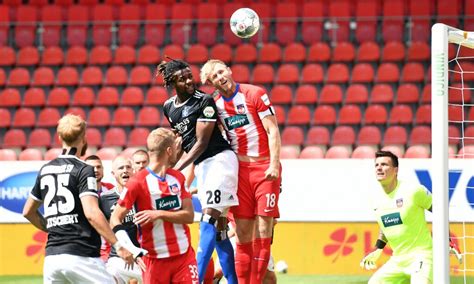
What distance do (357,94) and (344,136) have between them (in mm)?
1212

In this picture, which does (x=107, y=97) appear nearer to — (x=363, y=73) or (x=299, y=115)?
(x=299, y=115)

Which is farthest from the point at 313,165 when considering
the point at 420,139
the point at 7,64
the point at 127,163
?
the point at 7,64

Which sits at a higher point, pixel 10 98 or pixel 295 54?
pixel 295 54

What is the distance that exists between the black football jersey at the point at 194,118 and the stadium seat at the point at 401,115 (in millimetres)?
8822

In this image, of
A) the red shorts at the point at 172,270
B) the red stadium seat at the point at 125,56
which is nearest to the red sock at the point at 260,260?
the red shorts at the point at 172,270

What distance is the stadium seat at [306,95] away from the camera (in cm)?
1753

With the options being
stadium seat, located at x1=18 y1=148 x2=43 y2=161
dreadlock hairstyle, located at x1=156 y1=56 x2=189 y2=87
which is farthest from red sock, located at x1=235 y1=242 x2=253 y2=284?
stadium seat, located at x1=18 y1=148 x2=43 y2=161

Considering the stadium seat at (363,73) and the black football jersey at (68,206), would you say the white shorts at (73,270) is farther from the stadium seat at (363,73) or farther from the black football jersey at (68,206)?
the stadium seat at (363,73)

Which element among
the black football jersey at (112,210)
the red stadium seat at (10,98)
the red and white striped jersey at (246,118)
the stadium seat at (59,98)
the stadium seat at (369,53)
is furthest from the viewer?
the red stadium seat at (10,98)

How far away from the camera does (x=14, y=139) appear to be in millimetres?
17469

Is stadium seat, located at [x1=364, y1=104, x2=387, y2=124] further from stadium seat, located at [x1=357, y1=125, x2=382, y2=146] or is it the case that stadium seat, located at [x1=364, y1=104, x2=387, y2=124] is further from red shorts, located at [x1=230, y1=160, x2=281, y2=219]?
red shorts, located at [x1=230, y1=160, x2=281, y2=219]

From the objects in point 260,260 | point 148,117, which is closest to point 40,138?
point 148,117

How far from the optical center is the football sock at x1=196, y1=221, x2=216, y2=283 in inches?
315

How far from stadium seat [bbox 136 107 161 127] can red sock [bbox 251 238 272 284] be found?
935cm
